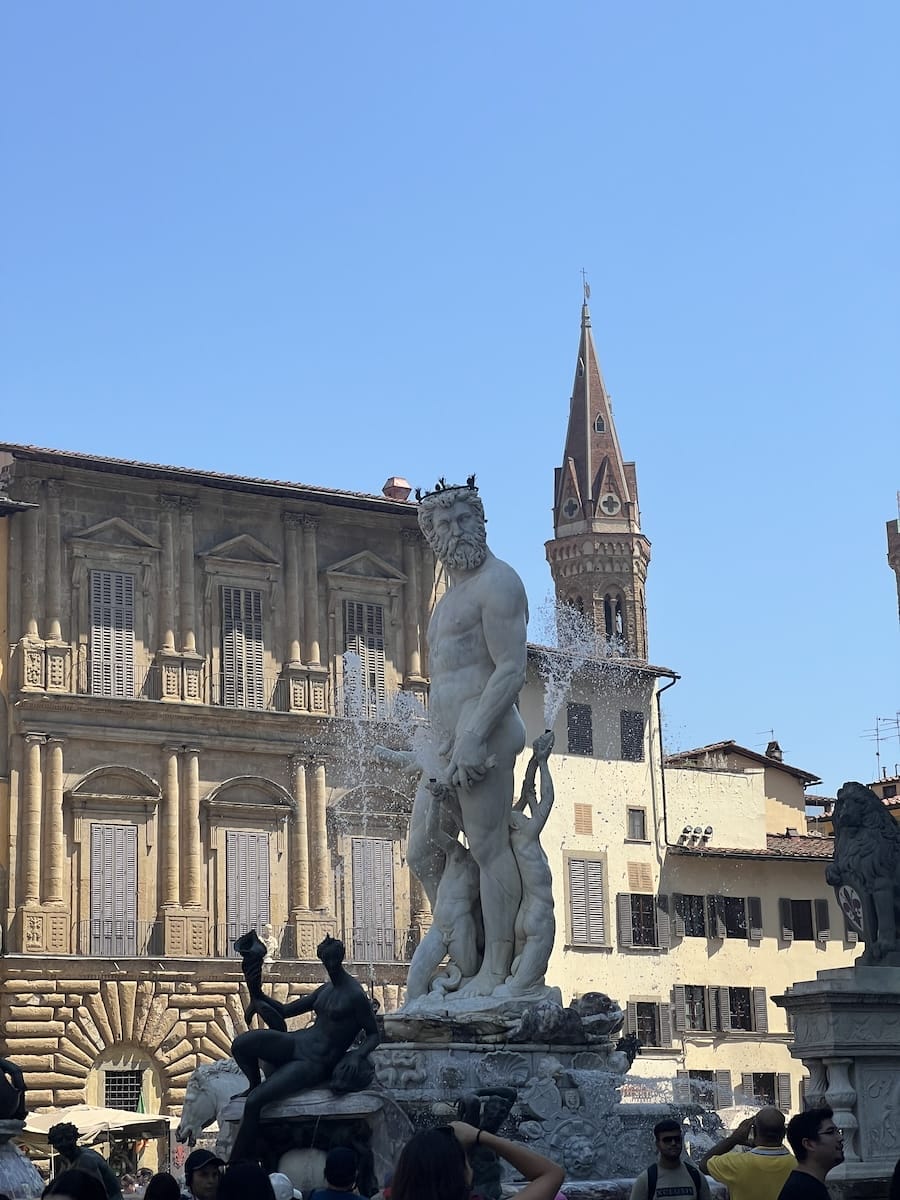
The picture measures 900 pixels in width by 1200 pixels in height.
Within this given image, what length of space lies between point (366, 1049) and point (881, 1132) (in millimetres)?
3319

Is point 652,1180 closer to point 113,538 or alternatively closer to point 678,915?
point 113,538

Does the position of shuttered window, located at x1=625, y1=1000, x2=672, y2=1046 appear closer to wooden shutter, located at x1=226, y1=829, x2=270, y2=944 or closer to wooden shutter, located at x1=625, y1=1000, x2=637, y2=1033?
wooden shutter, located at x1=625, y1=1000, x2=637, y2=1033

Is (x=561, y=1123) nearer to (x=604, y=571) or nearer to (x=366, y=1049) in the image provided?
(x=366, y=1049)

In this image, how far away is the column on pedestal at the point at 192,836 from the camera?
44.3 metres

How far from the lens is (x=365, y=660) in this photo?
48.2 m

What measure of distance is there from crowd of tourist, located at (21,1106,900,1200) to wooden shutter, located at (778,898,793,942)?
4590 cm

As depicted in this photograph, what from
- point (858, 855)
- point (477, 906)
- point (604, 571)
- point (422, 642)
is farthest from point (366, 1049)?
point (604, 571)

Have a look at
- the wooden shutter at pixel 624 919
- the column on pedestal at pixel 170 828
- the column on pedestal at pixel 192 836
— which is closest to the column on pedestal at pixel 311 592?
the column on pedestal at pixel 192 836

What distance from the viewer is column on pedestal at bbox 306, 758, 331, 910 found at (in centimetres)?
4600

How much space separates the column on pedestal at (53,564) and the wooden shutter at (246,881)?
557 centimetres

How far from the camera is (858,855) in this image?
12438 millimetres

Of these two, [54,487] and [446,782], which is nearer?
[446,782]

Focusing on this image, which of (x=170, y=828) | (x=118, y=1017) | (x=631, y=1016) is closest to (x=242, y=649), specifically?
(x=170, y=828)

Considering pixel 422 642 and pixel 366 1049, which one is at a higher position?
pixel 422 642
